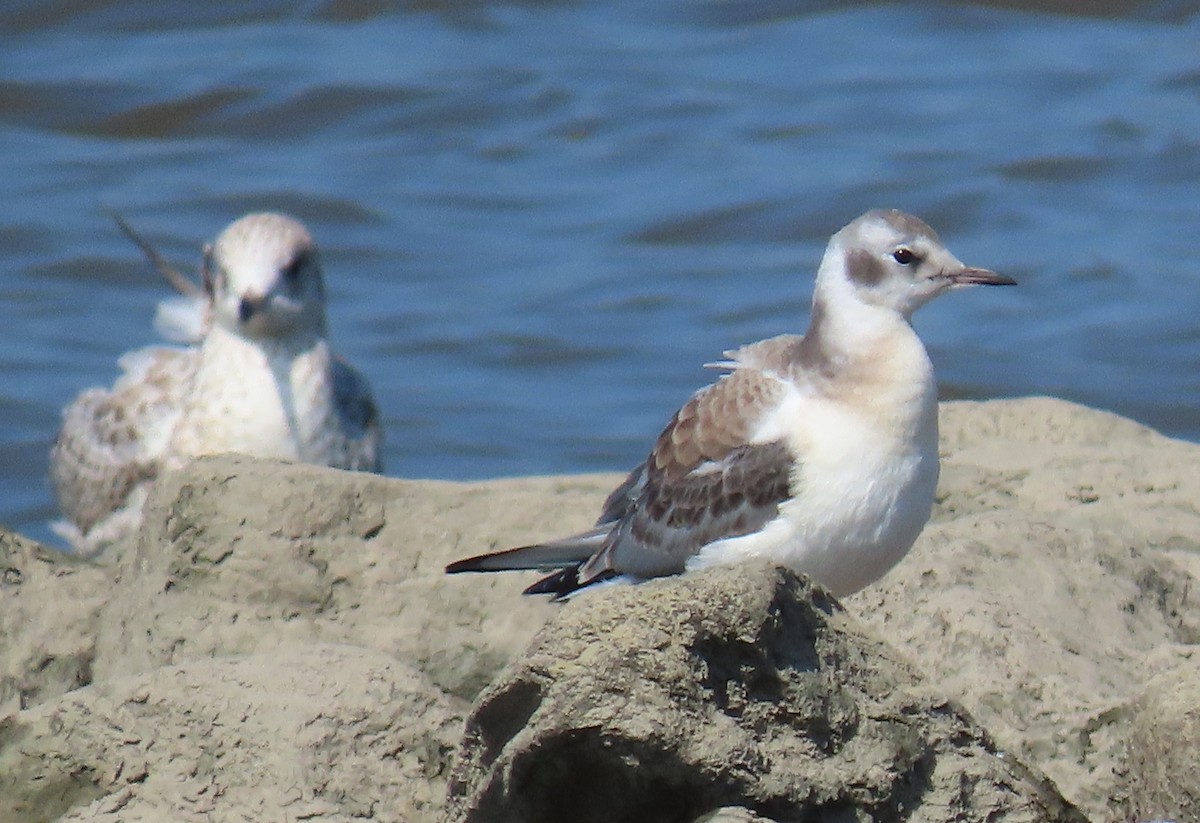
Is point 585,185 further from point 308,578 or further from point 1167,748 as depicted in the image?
point 1167,748

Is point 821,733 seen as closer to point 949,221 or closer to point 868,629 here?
point 868,629

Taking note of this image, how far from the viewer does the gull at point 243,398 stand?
26.3 feet

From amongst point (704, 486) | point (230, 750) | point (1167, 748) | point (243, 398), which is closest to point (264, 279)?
point (243, 398)

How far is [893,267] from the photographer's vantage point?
5191 millimetres

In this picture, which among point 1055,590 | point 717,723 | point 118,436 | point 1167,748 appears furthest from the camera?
point 118,436

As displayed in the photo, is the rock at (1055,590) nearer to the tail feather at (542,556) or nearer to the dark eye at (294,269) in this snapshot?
the tail feather at (542,556)

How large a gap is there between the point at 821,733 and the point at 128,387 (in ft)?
18.7

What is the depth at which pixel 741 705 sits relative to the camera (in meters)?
3.58

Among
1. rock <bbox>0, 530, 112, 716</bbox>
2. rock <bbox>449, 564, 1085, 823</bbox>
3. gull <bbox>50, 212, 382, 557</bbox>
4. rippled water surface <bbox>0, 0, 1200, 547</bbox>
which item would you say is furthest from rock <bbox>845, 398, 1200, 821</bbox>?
rippled water surface <bbox>0, 0, 1200, 547</bbox>

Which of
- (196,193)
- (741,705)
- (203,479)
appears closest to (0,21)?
(196,193)

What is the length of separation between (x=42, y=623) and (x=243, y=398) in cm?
272

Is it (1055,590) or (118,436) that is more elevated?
(1055,590)

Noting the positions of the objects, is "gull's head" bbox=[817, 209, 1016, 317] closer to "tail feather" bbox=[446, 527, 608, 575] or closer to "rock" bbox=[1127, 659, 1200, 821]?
"tail feather" bbox=[446, 527, 608, 575]

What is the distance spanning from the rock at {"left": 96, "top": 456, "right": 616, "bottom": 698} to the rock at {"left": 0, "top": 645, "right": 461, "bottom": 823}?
2.92 ft
